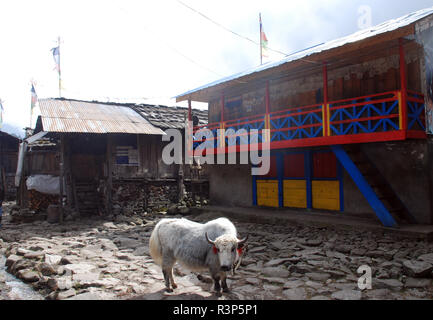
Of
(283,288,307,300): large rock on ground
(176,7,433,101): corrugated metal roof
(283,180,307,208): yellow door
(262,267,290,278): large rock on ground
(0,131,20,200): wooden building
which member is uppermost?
(176,7,433,101): corrugated metal roof

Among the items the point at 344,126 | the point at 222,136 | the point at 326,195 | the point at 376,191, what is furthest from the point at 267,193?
the point at 376,191

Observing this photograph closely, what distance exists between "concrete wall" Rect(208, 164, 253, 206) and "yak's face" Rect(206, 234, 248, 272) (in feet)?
28.7

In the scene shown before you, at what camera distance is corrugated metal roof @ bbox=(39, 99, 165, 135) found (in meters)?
14.1

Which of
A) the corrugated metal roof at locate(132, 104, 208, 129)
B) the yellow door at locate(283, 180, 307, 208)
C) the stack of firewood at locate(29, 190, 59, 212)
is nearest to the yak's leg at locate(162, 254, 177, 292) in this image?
the yellow door at locate(283, 180, 307, 208)

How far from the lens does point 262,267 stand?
707cm

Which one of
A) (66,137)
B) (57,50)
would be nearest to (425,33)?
(66,137)

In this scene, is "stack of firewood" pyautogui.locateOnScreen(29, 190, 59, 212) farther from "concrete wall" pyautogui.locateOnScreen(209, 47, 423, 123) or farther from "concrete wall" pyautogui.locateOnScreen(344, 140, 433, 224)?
"concrete wall" pyautogui.locateOnScreen(344, 140, 433, 224)

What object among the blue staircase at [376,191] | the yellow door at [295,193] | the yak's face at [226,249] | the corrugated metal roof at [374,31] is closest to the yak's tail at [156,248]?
the yak's face at [226,249]

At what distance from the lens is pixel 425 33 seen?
8.55 m

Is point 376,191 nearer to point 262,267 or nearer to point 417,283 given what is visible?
point 417,283
